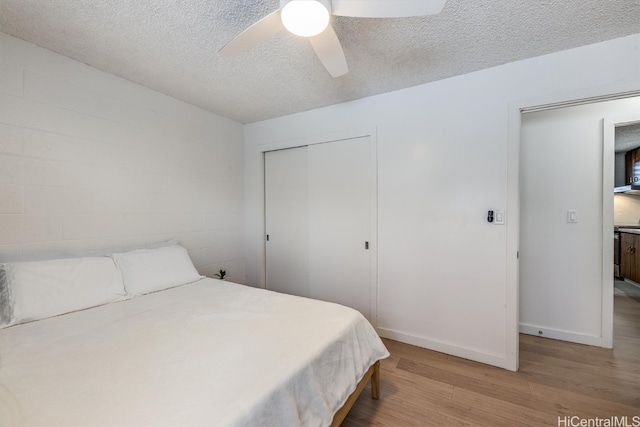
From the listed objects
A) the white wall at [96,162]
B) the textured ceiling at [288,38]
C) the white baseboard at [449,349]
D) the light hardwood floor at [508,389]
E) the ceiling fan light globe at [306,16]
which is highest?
the textured ceiling at [288,38]

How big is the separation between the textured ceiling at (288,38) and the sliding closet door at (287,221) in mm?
988

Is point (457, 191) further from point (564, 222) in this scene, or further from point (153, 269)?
point (153, 269)

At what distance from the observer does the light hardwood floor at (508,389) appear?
151cm

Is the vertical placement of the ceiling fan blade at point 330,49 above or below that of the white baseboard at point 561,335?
above

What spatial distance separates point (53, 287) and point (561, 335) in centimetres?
410

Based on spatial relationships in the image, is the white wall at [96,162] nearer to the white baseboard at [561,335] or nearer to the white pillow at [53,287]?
the white pillow at [53,287]

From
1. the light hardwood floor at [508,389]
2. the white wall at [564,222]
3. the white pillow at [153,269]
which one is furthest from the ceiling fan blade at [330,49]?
the white wall at [564,222]

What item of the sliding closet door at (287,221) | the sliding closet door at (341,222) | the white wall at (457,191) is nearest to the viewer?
the white wall at (457,191)

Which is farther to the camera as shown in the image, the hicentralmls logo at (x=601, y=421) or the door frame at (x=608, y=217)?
the door frame at (x=608, y=217)

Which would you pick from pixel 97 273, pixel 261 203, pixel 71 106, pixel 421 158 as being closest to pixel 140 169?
pixel 71 106

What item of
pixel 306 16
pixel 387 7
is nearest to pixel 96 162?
pixel 306 16

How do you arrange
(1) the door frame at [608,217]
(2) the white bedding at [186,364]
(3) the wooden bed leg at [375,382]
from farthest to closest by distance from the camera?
(1) the door frame at [608,217], (3) the wooden bed leg at [375,382], (2) the white bedding at [186,364]

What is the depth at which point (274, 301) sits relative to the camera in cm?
173

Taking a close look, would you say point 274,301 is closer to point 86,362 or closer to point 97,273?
point 86,362
